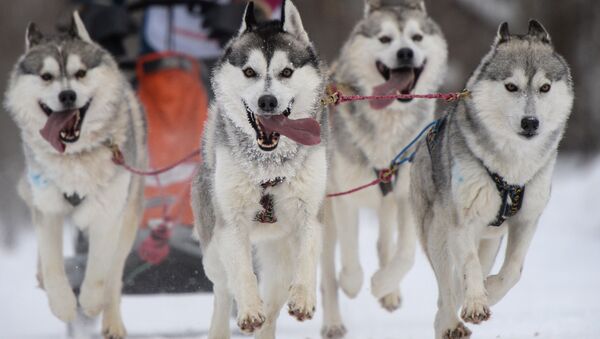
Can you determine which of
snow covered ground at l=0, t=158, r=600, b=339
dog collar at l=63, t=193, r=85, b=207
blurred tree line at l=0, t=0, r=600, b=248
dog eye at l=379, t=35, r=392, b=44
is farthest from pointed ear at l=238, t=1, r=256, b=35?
blurred tree line at l=0, t=0, r=600, b=248

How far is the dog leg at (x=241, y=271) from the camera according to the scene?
3119mm

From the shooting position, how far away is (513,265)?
3562 millimetres

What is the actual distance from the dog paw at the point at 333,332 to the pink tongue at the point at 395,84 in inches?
44.1

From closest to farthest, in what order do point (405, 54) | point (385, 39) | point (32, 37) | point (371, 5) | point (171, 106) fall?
1. point (32, 37)
2. point (405, 54)
3. point (385, 39)
4. point (371, 5)
5. point (171, 106)

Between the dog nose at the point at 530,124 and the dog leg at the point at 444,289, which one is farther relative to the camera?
the dog leg at the point at 444,289

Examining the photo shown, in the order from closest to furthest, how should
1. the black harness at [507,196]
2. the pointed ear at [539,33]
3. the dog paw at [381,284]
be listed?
the black harness at [507,196] < the pointed ear at [539,33] < the dog paw at [381,284]

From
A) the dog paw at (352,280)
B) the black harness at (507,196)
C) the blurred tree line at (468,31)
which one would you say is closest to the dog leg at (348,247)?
the dog paw at (352,280)

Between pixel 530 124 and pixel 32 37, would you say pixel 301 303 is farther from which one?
pixel 32 37

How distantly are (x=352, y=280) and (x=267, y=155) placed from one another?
5.00 feet

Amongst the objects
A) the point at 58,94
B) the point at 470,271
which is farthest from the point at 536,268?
the point at 58,94

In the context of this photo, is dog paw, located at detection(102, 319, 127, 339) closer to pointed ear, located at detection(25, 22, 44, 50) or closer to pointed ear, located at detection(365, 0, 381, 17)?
pointed ear, located at detection(25, 22, 44, 50)

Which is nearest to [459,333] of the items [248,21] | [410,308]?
[248,21]

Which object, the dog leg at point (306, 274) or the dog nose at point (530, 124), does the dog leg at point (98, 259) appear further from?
the dog nose at point (530, 124)

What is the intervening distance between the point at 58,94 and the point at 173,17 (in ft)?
6.34
